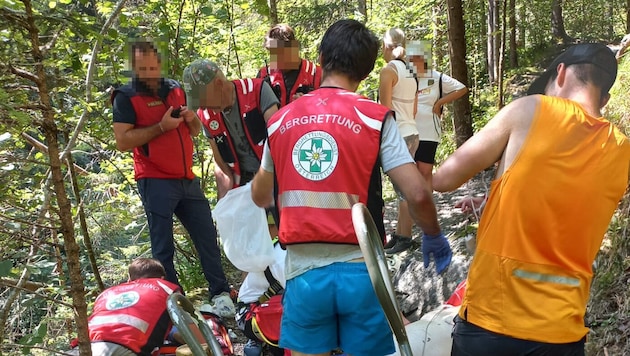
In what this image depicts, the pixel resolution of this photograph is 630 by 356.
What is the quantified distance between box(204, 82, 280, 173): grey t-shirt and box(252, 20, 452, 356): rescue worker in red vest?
1423mm

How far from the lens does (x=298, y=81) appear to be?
4.14 meters

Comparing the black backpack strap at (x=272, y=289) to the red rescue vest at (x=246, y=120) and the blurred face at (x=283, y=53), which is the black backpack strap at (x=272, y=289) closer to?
the red rescue vest at (x=246, y=120)

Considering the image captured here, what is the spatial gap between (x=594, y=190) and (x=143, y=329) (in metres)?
2.61

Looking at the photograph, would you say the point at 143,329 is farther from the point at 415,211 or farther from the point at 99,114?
the point at 99,114

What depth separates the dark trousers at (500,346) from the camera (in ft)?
5.90

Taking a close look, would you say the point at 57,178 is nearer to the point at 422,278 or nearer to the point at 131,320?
the point at 131,320

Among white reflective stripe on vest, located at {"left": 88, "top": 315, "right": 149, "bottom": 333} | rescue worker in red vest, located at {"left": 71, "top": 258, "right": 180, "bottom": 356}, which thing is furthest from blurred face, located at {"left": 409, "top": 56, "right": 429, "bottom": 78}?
white reflective stripe on vest, located at {"left": 88, "top": 315, "right": 149, "bottom": 333}

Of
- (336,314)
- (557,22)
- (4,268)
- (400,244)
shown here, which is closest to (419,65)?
(400,244)

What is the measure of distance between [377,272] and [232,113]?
2078 mm

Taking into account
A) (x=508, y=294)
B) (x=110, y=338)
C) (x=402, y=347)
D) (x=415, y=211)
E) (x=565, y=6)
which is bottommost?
(x=110, y=338)

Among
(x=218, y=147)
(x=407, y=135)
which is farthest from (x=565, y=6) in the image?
(x=218, y=147)

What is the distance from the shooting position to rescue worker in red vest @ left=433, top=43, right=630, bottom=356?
5.74 ft

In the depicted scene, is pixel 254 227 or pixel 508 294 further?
pixel 254 227

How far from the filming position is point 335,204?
2.11m
